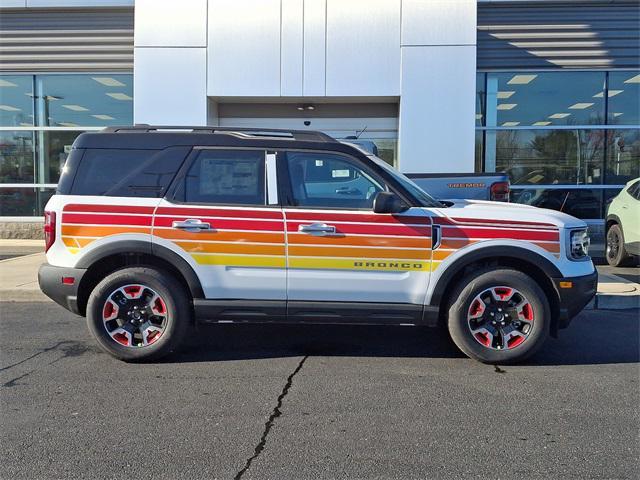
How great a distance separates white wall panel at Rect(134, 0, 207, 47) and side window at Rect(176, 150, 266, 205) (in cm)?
814

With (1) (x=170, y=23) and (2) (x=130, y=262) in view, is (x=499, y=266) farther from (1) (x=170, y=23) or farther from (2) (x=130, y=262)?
(1) (x=170, y=23)

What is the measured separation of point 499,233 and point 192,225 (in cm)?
262

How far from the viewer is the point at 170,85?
40.0ft

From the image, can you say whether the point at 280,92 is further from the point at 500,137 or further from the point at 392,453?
the point at 392,453

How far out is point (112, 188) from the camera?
4777 millimetres

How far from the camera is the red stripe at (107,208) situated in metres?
4.71

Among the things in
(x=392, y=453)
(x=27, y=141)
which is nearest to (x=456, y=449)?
(x=392, y=453)

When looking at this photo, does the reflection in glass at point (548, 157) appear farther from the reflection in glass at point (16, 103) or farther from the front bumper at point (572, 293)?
the reflection in glass at point (16, 103)

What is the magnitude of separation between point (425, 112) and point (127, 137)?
8330 millimetres

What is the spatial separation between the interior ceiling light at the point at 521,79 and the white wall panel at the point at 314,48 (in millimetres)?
4634

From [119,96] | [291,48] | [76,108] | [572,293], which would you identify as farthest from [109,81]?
[572,293]

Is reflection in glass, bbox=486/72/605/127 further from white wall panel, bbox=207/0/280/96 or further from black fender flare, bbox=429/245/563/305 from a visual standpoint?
black fender flare, bbox=429/245/563/305

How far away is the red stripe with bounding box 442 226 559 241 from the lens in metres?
4.61

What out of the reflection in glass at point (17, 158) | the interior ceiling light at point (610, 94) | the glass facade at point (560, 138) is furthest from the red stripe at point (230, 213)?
the interior ceiling light at point (610, 94)
